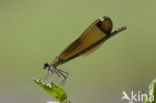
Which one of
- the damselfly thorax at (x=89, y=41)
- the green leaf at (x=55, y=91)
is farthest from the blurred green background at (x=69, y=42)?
the green leaf at (x=55, y=91)

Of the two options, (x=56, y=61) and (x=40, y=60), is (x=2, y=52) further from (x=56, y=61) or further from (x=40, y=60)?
(x=56, y=61)

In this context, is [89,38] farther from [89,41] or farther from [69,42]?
[69,42]

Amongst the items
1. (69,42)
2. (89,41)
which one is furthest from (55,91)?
(69,42)

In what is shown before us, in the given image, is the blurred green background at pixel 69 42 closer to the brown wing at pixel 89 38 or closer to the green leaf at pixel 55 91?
the brown wing at pixel 89 38

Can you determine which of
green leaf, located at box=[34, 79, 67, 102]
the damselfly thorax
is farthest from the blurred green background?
green leaf, located at box=[34, 79, 67, 102]

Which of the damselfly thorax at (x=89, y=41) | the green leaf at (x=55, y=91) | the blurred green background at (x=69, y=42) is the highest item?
the blurred green background at (x=69, y=42)

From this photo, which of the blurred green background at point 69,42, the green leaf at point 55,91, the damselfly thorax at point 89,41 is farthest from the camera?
the blurred green background at point 69,42

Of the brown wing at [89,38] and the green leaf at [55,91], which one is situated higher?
the brown wing at [89,38]

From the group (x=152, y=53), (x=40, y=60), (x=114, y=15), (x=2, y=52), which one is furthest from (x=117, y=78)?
(x=114, y=15)
